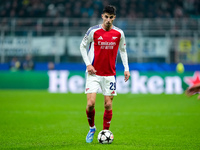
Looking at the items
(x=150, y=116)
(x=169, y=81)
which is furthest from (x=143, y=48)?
(x=150, y=116)

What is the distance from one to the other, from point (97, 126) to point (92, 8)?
2013cm

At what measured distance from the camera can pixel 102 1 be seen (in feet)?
96.1

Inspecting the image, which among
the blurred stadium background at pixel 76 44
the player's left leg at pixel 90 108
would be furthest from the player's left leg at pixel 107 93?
the blurred stadium background at pixel 76 44

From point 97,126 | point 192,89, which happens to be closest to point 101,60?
point 97,126

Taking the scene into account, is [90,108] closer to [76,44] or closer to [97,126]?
[97,126]

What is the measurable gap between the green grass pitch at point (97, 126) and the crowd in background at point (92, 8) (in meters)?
13.6

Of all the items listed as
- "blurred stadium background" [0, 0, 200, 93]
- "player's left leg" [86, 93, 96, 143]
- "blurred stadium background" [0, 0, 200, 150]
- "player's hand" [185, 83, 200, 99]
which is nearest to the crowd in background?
"blurred stadium background" [0, 0, 200, 150]

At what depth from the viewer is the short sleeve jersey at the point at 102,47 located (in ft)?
23.6

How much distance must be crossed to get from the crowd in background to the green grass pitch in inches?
534

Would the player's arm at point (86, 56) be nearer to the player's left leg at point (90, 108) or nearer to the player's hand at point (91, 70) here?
the player's hand at point (91, 70)

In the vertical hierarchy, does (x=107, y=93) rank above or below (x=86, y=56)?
below

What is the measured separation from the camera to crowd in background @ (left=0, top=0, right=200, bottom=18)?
2858 cm

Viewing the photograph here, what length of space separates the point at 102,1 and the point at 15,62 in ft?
27.4

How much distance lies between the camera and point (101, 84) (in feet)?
24.0
